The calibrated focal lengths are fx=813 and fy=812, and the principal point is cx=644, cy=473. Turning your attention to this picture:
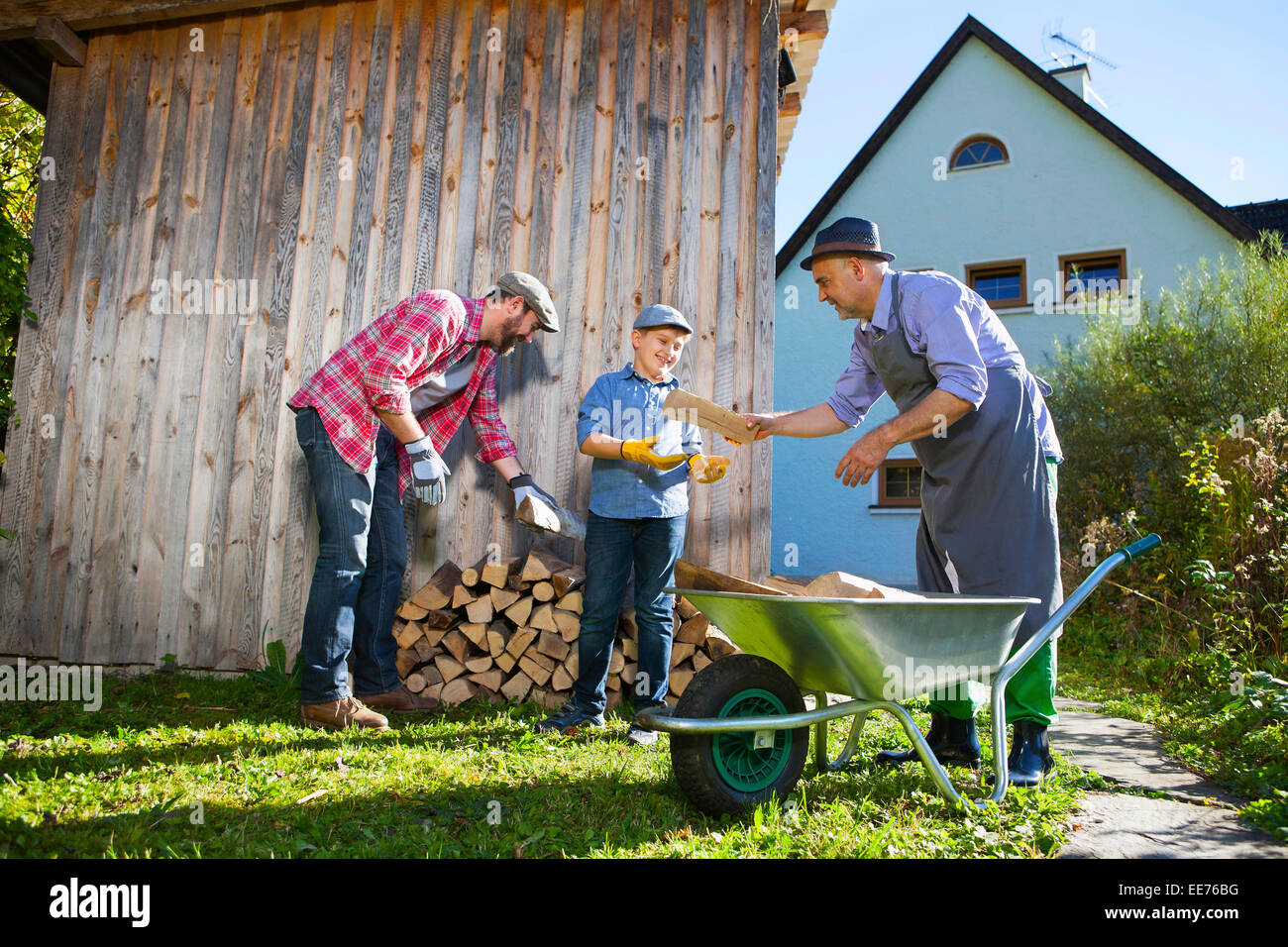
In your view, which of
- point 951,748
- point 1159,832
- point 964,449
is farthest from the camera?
point 951,748

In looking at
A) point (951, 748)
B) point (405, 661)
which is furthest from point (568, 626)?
point (951, 748)

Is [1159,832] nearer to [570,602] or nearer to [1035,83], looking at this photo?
[570,602]

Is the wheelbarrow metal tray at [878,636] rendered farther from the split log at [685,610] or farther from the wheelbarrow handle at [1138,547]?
the split log at [685,610]

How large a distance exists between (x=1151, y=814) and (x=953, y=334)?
140 cm

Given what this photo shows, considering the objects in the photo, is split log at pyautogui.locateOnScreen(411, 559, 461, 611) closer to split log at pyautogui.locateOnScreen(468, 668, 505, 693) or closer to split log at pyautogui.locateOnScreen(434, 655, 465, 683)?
split log at pyautogui.locateOnScreen(434, 655, 465, 683)

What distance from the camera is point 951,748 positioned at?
2580 mm

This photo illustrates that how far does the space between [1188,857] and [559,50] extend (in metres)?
4.27

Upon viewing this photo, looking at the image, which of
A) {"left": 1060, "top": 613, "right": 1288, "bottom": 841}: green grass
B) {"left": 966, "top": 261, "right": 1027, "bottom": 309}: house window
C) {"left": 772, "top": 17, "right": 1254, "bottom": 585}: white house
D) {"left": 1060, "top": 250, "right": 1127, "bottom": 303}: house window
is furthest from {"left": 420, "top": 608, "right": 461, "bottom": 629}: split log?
{"left": 1060, "top": 250, "right": 1127, "bottom": 303}: house window

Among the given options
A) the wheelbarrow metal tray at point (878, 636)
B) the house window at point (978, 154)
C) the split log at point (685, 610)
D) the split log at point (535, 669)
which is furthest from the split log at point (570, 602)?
the house window at point (978, 154)

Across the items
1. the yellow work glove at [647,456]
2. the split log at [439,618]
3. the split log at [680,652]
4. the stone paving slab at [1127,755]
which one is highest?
the yellow work glove at [647,456]

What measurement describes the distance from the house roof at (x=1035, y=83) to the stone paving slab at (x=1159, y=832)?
9258mm

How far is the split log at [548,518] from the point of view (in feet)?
11.0
